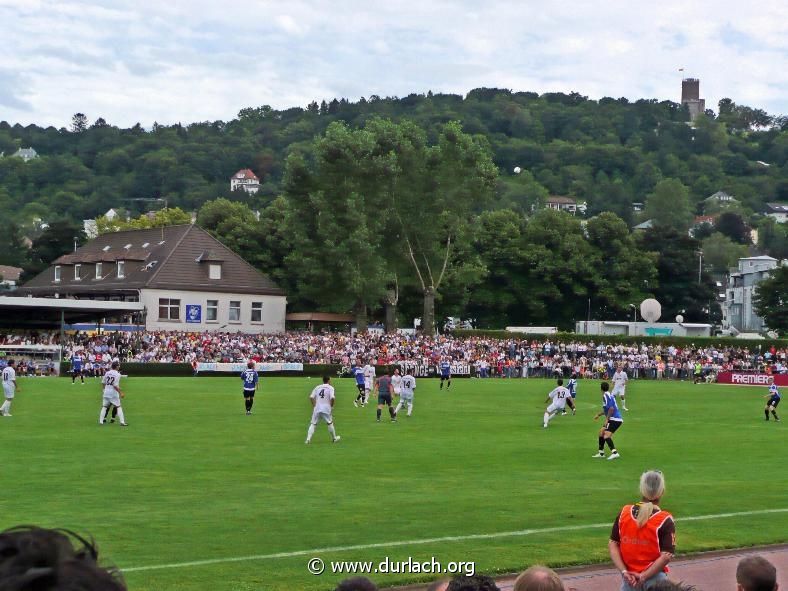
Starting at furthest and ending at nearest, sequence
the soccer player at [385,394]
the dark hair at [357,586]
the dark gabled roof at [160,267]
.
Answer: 1. the dark gabled roof at [160,267]
2. the soccer player at [385,394]
3. the dark hair at [357,586]

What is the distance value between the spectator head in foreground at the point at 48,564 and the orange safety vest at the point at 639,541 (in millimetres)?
7358

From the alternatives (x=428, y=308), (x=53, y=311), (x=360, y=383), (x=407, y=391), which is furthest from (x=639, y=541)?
(x=428, y=308)

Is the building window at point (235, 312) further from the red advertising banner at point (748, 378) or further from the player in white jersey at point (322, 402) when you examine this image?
the player in white jersey at point (322, 402)

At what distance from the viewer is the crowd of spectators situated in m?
72.5

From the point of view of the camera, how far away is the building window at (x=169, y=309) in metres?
88.0

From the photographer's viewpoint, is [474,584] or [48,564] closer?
[48,564]

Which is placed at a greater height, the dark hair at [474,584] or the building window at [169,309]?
the building window at [169,309]

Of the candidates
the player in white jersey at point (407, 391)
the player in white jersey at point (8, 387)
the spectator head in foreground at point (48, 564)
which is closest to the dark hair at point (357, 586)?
the spectator head in foreground at point (48, 564)

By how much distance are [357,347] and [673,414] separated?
36.5 meters

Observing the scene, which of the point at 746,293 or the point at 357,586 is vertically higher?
the point at 746,293

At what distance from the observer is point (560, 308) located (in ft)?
352

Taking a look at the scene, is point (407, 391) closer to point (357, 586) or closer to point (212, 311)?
point (357, 586)

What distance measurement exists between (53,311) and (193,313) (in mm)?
14829

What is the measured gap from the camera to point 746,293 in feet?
472
